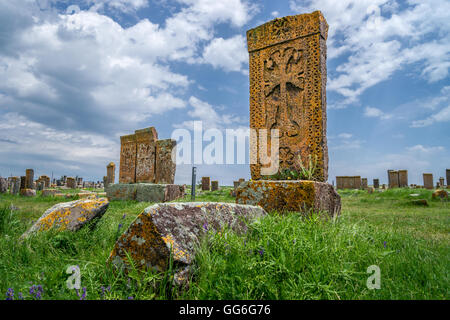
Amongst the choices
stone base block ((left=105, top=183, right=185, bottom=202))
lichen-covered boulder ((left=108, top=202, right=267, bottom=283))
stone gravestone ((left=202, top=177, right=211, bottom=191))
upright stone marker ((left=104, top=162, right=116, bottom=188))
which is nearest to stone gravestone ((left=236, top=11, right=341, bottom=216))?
lichen-covered boulder ((left=108, top=202, right=267, bottom=283))

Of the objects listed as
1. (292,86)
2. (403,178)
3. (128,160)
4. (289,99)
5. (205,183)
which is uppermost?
(292,86)

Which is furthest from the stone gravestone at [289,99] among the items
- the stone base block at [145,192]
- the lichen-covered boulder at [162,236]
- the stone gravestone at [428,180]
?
the stone gravestone at [428,180]

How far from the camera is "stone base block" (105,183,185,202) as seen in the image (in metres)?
8.80

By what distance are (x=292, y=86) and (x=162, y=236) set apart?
11.3 ft

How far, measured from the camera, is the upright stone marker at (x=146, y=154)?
988cm

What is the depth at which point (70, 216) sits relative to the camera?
332 cm

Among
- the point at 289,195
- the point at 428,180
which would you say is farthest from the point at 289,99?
the point at 428,180

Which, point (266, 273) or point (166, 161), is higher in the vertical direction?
point (166, 161)

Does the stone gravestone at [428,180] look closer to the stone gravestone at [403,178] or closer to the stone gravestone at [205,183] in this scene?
the stone gravestone at [403,178]

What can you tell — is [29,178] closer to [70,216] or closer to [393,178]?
[70,216]

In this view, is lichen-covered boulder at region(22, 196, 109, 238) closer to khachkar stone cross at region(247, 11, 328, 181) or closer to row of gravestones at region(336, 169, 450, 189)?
khachkar stone cross at region(247, 11, 328, 181)

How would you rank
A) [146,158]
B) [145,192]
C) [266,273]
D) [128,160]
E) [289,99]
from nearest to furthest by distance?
1. [266,273]
2. [289,99]
3. [145,192]
4. [146,158]
5. [128,160]

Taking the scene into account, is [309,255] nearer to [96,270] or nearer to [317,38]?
[96,270]

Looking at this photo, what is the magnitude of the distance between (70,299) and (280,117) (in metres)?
3.70
